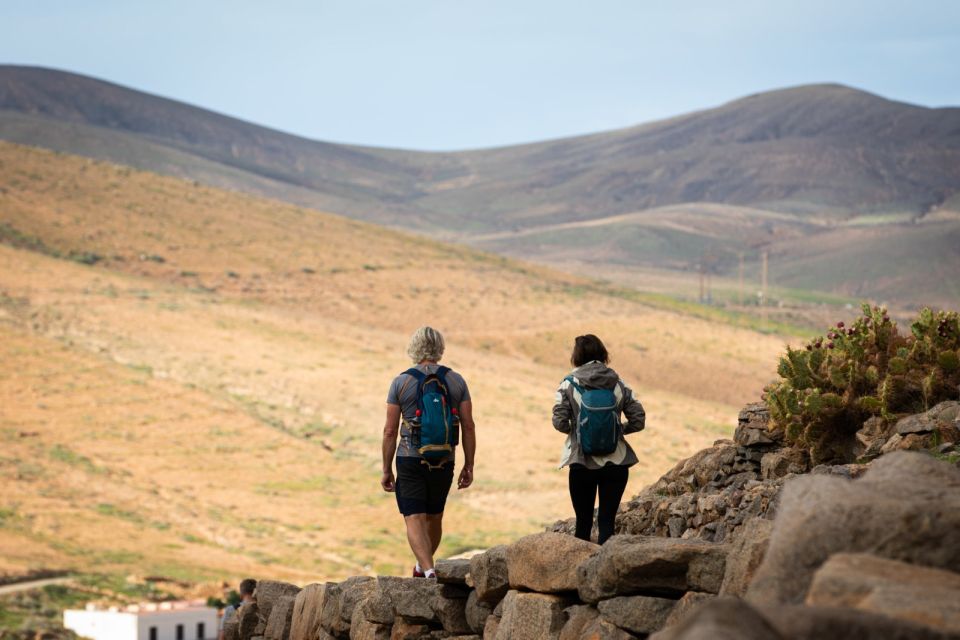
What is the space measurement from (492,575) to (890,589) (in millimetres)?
4396

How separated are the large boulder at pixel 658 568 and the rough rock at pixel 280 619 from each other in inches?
186

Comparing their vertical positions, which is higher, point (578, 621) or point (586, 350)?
point (586, 350)

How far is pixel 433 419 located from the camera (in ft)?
29.8

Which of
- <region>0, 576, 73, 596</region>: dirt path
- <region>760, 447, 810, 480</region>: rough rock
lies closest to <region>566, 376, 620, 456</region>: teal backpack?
<region>760, 447, 810, 480</region>: rough rock

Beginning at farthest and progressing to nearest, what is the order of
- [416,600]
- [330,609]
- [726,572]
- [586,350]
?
[330,609] < [416,600] < [586,350] < [726,572]

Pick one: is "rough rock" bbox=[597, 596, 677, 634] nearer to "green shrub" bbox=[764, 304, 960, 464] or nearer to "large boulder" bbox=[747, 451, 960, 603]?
"large boulder" bbox=[747, 451, 960, 603]

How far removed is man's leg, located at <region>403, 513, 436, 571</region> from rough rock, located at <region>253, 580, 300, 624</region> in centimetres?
268

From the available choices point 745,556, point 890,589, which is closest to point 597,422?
point 745,556

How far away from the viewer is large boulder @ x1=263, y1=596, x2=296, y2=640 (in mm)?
11258

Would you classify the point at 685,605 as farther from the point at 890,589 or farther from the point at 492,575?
the point at 890,589

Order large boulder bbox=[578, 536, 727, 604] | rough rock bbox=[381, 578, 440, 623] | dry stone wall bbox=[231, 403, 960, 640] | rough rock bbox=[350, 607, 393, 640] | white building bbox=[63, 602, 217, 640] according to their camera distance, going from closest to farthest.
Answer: dry stone wall bbox=[231, 403, 960, 640] < large boulder bbox=[578, 536, 727, 604] < rough rock bbox=[381, 578, 440, 623] < rough rock bbox=[350, 607, 393, 640] < white building bbox=[63, 602, 217, 640]

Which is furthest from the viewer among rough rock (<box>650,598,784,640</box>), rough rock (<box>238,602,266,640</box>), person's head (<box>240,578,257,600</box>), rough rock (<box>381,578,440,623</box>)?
person's head (<box>240,578,257,600</box>)

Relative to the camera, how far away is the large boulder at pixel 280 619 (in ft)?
36.9

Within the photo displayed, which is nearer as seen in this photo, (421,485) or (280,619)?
(421,485)
